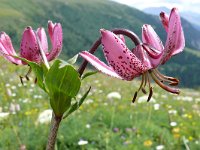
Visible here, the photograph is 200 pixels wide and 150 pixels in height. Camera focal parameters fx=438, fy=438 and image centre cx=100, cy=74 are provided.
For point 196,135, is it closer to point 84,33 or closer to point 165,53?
point 165,53

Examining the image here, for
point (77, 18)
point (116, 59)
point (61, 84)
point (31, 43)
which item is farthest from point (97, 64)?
point (77, 18)

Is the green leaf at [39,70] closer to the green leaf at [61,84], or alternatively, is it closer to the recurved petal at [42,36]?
the green leaf at [61,84]

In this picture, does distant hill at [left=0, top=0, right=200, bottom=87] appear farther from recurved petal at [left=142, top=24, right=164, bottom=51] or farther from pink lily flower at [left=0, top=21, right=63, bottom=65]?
recurved petal at [left=142, top=24, right=164, bottom=51]

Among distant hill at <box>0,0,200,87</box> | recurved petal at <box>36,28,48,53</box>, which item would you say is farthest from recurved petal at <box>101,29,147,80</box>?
distant hill at <box>0,0,200,87</box>

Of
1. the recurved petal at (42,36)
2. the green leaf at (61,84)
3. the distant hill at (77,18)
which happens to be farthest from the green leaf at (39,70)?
the distant hill at (77,18)

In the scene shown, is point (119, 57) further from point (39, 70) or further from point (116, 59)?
point (39, 70)
